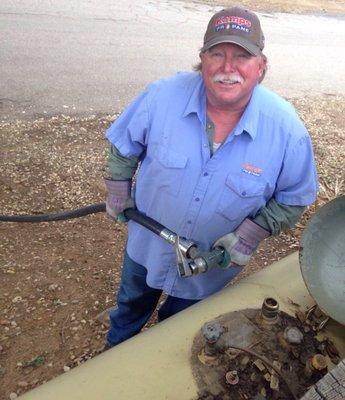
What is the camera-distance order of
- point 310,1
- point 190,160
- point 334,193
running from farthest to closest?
point 310,1, point 334,193, point 190,160

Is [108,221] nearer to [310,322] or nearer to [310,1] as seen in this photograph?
[310,322]

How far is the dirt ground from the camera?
286 cm

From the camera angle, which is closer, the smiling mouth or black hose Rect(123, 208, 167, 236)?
the smiling mouth

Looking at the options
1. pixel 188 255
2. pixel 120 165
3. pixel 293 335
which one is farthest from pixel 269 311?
pixel 120 165

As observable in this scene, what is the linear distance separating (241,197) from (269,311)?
589 mm

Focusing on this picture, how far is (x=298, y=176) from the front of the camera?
2.10 metres

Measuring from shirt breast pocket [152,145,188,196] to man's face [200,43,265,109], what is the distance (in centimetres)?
28

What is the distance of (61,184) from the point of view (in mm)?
4098

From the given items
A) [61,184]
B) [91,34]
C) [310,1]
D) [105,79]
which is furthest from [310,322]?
[310,1]

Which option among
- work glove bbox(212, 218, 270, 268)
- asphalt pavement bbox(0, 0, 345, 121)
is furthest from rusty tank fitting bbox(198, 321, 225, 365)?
asphalt pavement bbox(0, 0, 345, 121)

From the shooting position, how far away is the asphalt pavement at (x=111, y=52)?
5.59 m

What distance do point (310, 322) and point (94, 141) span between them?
3.43 metres

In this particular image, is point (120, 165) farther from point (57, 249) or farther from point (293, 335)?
point (57, 249)

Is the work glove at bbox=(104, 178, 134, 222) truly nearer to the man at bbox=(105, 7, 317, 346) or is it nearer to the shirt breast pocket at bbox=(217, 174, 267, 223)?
the man at bbox=(105, 7, 317, 346)
